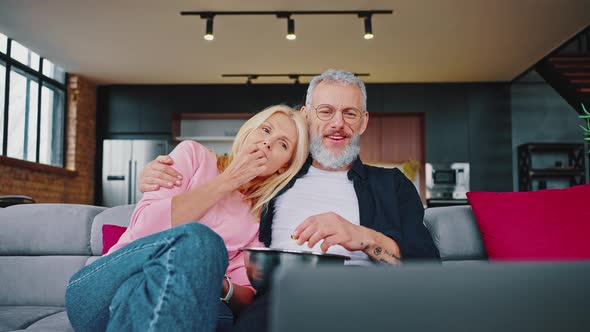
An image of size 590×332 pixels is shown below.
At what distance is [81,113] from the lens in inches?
279

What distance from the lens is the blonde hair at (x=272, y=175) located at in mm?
1649

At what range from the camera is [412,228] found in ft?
5.41

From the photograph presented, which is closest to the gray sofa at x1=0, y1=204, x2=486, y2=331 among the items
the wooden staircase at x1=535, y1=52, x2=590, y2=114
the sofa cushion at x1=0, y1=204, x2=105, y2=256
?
the sofa cushion at x1=0, y1=204, x2=105, y2=256

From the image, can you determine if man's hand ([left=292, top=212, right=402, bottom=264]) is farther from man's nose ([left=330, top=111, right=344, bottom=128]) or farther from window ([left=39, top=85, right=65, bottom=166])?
window ([left=39, top=85, right=65, bottom=166])

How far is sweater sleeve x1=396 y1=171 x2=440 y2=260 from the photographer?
1.57 meters

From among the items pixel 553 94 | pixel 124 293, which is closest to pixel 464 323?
pixel 124 293

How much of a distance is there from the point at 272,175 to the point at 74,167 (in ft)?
19.3

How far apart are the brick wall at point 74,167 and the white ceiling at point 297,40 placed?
0.37 meters

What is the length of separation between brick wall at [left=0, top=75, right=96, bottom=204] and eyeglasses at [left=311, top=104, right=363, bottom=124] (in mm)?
4887

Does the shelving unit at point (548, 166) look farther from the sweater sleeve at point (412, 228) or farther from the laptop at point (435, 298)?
the laptop at point (435, 298)

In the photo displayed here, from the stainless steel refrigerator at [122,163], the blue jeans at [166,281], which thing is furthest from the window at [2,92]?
the blue jeans at [166,281]

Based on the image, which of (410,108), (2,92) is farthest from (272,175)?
(410,108)

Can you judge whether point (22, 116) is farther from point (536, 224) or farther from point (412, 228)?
point (536, 224)

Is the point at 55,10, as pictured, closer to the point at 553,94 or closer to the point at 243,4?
the point at 243,4
